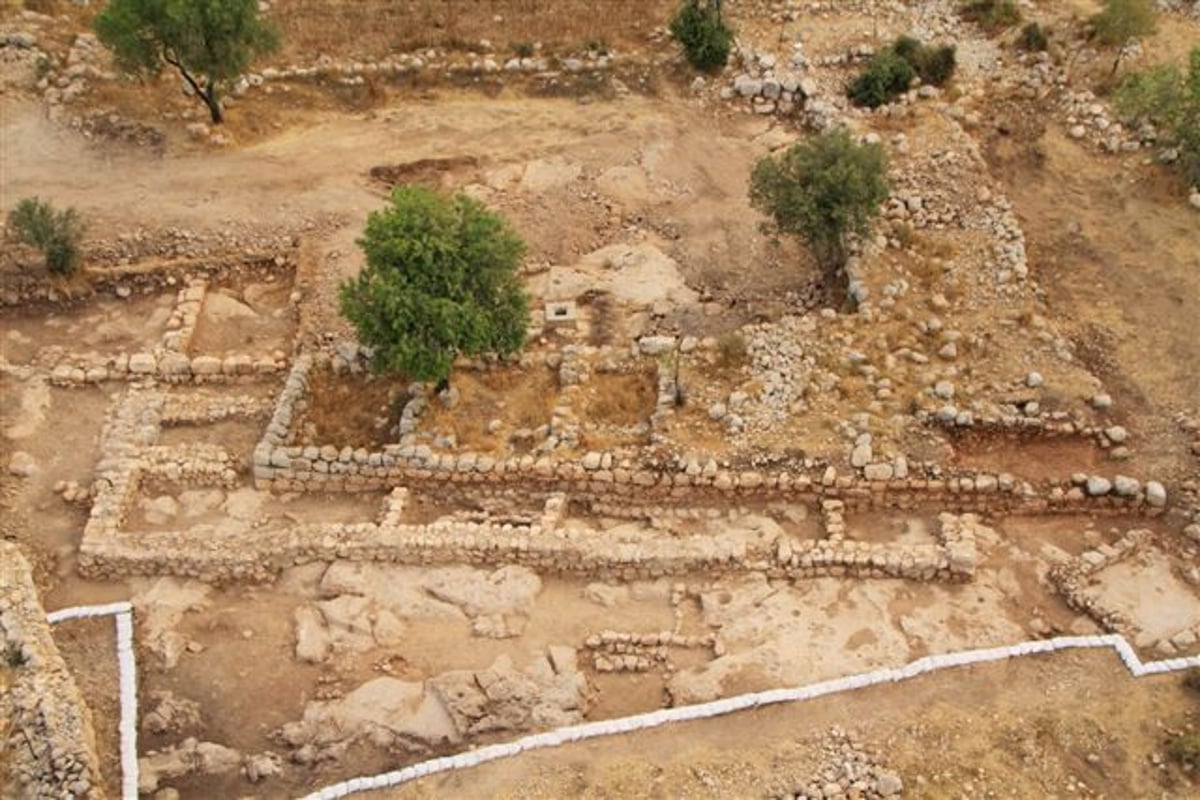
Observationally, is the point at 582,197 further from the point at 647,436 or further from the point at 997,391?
the point at 997,391

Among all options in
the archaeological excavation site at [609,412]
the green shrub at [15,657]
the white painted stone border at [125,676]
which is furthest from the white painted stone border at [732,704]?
the green shrub at [15,657]

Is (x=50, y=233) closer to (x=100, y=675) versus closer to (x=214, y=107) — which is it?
(x=214, y=107)

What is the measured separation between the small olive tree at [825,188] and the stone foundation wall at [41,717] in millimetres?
16190

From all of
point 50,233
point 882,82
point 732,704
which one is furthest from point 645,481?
point 50,233

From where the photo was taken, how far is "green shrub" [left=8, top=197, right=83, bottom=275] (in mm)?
26422

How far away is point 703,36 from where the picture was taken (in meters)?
31.4

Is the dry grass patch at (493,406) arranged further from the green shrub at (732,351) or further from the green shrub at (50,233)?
the green shrub at (50,233)

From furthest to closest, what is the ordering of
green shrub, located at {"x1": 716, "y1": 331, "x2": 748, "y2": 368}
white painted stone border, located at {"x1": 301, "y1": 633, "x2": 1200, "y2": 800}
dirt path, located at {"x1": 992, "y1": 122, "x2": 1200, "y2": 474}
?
green shrub, located at {"x1": 716, "y1": 331, "x2": 748, "y2": 368}
dirt path, located at {"x1": 992, "y1": 122, "x2": 1200, "y2": 474}
white painted stone border, located at {"x1": 301, "y1": 633, "x2": 1200, "y2": 800}

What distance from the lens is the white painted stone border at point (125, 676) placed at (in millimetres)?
17859

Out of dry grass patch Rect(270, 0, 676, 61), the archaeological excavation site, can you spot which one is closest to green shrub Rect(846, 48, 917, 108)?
the archaeological excavation site

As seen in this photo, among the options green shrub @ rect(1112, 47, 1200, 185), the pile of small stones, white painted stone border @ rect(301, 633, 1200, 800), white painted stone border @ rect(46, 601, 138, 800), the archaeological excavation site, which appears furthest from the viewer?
green shrub @ rect(1112, 47, 1200, 185)

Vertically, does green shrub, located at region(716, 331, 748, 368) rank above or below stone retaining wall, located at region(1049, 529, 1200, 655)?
above

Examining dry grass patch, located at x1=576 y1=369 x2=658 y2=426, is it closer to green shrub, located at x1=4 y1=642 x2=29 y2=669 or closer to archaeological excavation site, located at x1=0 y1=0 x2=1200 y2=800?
A: archaeological excavation site, located at x1=0 y1=0 x2=1200 y2=800

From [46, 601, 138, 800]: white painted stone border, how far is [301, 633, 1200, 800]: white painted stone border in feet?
9.36
